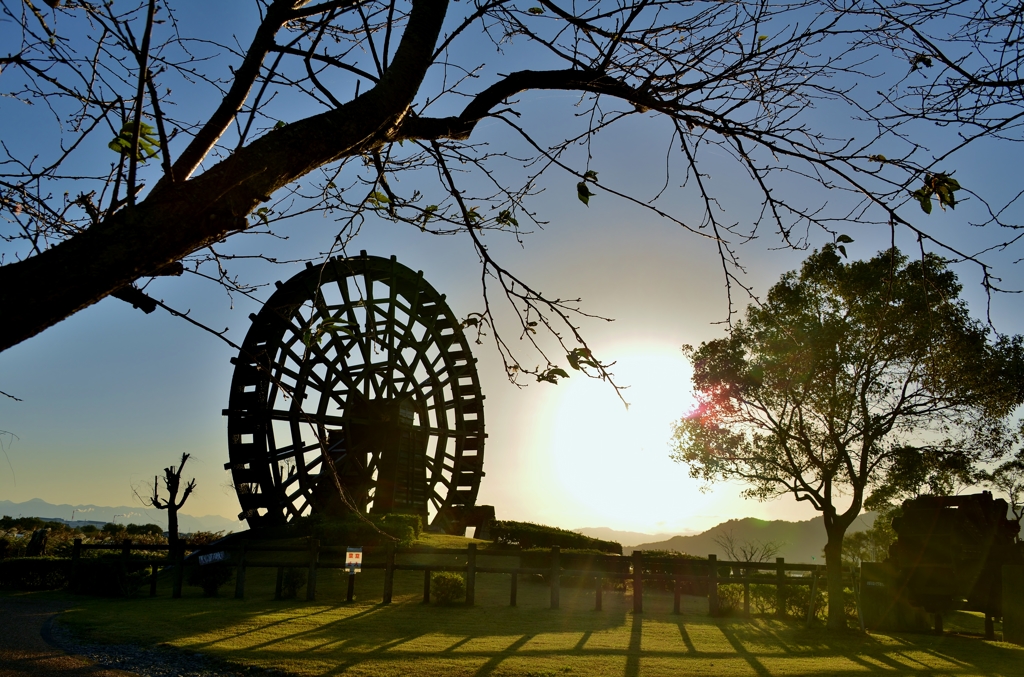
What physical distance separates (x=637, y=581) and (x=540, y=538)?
601 cm

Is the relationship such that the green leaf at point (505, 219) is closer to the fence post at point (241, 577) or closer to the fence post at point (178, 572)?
the fence post at point (241, 577)

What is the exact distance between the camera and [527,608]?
1220 cm

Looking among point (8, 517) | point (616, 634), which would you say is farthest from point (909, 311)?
point (8, 517)

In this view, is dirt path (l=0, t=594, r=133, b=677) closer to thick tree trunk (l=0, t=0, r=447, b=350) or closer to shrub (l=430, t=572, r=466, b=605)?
shrub (l=430, t=572, r=466, b=605)

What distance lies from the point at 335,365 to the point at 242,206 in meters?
18.4

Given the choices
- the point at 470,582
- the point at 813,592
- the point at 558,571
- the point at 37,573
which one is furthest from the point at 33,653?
the point at 813,592

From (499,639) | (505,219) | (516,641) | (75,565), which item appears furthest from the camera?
(75,565)

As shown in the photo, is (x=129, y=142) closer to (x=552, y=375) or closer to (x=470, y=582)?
(x=552, y=375)

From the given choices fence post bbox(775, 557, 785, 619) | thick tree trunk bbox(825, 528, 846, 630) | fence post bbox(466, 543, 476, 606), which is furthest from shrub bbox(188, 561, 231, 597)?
thick tree trunk bbox(825, 528, 846, 630)

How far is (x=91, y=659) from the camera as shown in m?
7.54

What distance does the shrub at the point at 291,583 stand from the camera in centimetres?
1243

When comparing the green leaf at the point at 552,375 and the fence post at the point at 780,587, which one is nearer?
the green leaf at the point at 552,375

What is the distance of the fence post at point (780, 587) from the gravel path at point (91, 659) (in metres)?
9.21

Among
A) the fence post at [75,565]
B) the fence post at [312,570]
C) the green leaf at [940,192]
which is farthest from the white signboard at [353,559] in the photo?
the green leaf at [940,192]
